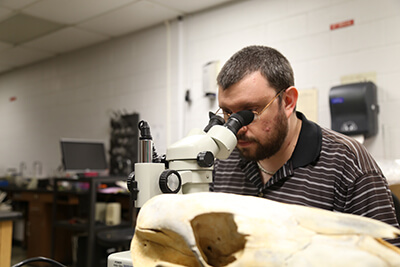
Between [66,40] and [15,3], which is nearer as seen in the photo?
[15,3]

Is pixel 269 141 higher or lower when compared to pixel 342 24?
lower

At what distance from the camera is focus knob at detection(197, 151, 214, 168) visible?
2.81 ft

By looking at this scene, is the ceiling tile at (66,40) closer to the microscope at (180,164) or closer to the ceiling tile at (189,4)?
the ceiling tile at (189,4)

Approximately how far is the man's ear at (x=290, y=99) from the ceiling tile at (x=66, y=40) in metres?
3.61

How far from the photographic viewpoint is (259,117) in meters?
1.16

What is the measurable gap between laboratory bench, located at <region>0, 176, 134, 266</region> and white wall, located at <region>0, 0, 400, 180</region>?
2.28ft

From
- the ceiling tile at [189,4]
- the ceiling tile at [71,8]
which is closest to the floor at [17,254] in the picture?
the ceiling tile at [71,8]

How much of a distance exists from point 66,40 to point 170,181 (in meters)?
4.32

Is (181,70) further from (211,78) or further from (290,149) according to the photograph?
(290,149)

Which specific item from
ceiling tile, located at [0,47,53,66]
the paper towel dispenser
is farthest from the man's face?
ceiling tile, located at [0,47,53,66]

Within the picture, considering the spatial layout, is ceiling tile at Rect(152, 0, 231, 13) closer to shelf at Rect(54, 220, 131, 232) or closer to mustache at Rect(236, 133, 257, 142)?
shelf at Rect(54, 220, 131, 232)

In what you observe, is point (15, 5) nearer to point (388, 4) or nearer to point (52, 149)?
point (52, 149)

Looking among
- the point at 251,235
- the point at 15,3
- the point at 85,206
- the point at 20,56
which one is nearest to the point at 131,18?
the point at 15,3

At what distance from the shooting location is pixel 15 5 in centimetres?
366
